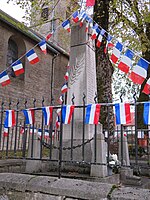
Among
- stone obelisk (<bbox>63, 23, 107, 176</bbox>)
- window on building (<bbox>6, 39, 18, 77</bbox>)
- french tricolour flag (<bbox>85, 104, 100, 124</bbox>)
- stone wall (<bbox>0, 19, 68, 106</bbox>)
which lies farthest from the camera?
window on building (<bbox>6, 39, 18, 77</bbox>)

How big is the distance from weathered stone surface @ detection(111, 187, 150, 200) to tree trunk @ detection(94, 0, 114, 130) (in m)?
5.25

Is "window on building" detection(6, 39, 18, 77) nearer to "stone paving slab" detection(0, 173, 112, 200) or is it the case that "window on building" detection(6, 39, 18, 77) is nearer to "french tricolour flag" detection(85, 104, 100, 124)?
"french tricolour flag" detection(85, 104, 100, 124)

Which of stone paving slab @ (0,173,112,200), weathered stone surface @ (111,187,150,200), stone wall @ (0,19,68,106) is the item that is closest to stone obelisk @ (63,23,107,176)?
stone paving slab @ (0,173,112,200)

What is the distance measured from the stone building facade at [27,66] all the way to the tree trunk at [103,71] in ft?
11.8

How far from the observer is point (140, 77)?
4.67 m

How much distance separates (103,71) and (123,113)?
538 cm

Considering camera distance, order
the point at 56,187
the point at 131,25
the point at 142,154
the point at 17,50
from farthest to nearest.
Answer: the point at 17,50 < the point at 131,25 < the point at 142,154 < the point at 56,187

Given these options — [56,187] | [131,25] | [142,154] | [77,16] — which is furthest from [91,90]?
[131,25]

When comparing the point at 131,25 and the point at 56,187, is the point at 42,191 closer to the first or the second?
the point at 56,187

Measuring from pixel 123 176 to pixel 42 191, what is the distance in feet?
8.98

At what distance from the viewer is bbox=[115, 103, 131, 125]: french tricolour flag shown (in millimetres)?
2859

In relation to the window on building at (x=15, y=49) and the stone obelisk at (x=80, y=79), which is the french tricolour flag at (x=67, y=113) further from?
the window on building at (x=15, y=49)

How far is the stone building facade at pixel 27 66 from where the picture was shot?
11.4 m

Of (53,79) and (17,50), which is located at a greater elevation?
(17,50)
